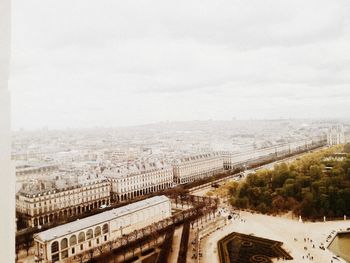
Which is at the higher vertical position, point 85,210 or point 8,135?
point 8,135

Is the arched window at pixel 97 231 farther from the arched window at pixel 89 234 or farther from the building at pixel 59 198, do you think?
the building at pixel 59 198

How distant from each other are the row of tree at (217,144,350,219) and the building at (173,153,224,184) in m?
1.96

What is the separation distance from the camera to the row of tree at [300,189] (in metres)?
5.17

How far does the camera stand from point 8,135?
0.64 metres

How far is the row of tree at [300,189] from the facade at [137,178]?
1.71 metres

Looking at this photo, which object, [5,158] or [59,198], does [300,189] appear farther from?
[5,158]

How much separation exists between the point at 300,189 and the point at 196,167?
3.29 metres

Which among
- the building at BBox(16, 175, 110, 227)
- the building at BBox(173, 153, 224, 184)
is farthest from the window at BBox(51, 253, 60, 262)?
the building at BBox(173, 153, 224, 184)

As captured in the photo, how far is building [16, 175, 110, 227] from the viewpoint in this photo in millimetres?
4945

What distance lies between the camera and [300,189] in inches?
224

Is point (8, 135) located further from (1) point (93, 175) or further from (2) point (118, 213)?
(1) point (93, 175)

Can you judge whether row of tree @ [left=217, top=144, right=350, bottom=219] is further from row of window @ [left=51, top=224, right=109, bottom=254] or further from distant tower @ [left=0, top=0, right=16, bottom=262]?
distant tower @ [left=0, top=0, right=16, bottom=262]

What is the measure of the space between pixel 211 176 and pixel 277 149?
1.79 metres

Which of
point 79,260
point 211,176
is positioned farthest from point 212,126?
point 79,260
